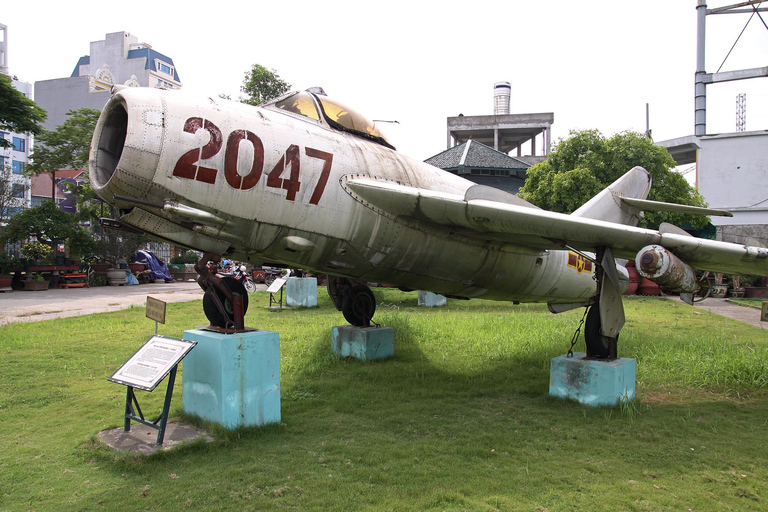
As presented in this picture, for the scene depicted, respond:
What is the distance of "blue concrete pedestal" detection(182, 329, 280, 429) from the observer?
5453 millimetres

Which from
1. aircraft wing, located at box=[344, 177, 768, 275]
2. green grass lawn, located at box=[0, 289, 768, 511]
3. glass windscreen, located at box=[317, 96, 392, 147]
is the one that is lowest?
green grass lawn, located at box=[0, 289, 768, 511]

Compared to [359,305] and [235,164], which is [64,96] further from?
[235,164]

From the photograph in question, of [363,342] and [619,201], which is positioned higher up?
[619,201]

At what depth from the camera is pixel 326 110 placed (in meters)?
6.62

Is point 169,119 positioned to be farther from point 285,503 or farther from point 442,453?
point 442,453

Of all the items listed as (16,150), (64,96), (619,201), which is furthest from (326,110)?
(64,96)

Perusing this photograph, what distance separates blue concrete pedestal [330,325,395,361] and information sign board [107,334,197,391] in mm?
4540

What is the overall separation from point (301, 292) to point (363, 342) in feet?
31.3

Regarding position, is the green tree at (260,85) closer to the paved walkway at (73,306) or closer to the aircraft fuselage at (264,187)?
the paved walkway at (73,306)

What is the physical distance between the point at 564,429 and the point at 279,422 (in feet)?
11.1

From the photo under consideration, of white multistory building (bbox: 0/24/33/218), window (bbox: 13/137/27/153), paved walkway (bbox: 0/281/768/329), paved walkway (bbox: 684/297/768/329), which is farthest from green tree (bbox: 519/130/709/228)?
window (bbox: 13/137/27/153)

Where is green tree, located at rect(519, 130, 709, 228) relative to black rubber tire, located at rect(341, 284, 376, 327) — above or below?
above

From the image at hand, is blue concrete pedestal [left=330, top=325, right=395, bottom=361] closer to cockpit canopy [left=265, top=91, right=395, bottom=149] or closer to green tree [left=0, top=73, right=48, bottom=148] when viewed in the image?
cockpit canopy [left=265, top=91, right=395, bottom=149]

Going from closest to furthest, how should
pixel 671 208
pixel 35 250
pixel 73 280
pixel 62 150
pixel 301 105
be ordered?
1. pixel 301 105
2. pixel 671 208
3. pixel 35 250
4. pixel 73 280
5. pixel 62 150
